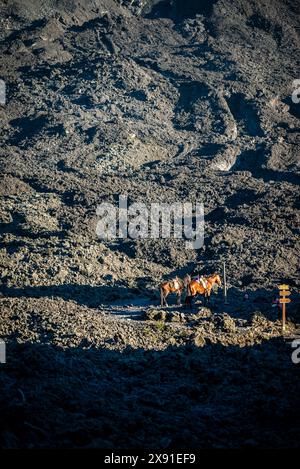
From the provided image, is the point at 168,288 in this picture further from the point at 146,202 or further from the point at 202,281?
the point at 146,202

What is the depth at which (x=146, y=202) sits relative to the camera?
29078mm

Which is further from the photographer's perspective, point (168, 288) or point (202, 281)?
point (168, 288)

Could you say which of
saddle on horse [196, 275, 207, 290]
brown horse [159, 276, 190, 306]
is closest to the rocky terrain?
brown horse [159, 276, 190, 306]

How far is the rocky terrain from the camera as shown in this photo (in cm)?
1012

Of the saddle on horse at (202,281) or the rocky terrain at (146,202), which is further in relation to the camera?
the saddle on horse at (202,281)

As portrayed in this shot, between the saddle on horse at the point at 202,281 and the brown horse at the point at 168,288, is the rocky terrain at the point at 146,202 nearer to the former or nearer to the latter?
the brown horse at the point at 168,288

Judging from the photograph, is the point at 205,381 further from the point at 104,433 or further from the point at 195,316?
the point at 195,316

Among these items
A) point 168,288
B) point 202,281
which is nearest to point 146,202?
point 168,288

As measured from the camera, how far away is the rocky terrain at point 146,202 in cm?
1012

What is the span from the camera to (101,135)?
38.7 meters

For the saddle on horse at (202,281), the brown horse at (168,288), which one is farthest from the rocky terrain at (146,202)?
the saddle on horse at (202,281)

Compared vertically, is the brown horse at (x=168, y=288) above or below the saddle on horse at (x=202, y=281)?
below

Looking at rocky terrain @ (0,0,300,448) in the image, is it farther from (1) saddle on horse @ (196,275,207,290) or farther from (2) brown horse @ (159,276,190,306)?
(1) saddle on horse @ (196,275,207,290)

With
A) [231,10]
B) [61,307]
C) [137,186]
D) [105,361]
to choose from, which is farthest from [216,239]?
[231,10]
